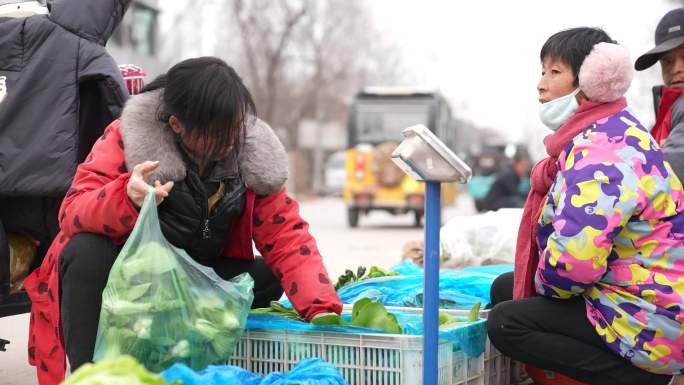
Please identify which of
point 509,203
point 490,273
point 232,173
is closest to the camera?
point 232,173

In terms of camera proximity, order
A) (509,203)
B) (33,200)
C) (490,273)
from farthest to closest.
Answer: (509,203), (490,273), (33,200)

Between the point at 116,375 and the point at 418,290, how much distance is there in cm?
179

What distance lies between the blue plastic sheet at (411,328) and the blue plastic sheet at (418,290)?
15.8 inches

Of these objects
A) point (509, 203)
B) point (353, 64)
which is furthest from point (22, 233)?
point (353, 64)

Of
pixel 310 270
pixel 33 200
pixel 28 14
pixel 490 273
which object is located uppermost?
pixel 28 14

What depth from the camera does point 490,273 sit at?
4.39m

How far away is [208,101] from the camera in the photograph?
2.84 metres

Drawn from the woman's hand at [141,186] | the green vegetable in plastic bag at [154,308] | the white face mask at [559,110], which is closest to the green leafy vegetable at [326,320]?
the green vegetable in plastic bag at [154,308]

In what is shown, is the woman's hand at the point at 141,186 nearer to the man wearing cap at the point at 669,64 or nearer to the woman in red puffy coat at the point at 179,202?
the woman in red puffy coat at the point at 179,202

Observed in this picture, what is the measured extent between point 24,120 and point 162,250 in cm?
93

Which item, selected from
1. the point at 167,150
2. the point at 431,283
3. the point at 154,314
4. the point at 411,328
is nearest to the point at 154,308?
the point at 154,314

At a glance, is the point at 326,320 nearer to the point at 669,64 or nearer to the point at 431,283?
the point at 431,283

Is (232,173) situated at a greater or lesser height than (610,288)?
greater

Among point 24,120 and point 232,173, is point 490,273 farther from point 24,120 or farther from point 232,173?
point 24,120
